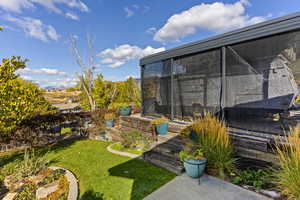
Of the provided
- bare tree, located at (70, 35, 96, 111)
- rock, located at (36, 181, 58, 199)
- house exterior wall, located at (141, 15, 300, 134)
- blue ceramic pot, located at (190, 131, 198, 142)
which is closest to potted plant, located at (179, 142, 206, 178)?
blue ceramic pot, located at (190, 131, 198, 142)

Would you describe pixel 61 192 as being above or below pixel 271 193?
below

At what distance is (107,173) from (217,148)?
8.24ft

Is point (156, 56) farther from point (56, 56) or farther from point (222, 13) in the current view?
point (56, 56)

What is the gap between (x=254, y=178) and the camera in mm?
2402

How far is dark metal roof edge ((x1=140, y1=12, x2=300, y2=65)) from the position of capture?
2418 millimetres

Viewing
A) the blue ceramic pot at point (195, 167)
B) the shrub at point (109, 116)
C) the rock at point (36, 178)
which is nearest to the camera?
the blue ceramic pot at point (195, 167)

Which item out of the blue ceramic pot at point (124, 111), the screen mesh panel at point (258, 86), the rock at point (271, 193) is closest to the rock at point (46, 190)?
the rock at point (271, 193)

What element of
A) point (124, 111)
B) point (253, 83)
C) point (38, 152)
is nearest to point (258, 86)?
point (253, 83)

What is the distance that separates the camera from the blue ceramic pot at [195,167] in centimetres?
248

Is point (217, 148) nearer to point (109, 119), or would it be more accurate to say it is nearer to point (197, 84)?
point (197, 84)

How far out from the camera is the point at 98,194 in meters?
2.34

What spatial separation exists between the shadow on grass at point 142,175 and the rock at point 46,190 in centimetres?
107

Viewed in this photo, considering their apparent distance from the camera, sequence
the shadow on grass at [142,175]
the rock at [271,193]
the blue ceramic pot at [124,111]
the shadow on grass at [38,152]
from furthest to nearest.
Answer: the blue ceramic pot at [124,111] → the shadow on grass at [38,152] → the shadow on grass at [142,175] → the rock at [271,193]

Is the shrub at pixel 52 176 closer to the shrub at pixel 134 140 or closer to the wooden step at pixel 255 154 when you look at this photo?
the shrub at pixel 134 140
